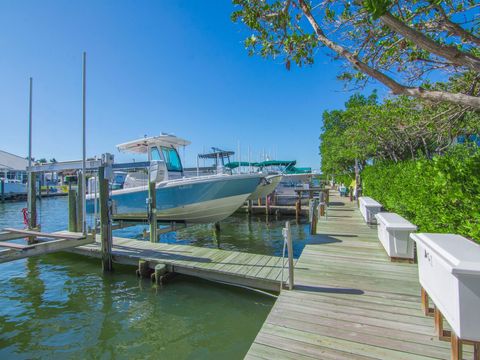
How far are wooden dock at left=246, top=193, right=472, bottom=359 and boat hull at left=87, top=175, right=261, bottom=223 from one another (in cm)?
528

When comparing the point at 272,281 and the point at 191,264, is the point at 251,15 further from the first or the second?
the point at 191,264

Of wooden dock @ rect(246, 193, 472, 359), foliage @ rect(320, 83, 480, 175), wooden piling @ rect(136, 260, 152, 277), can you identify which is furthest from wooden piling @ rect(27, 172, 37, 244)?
foliage @ rect(320, 83, 480, 175)

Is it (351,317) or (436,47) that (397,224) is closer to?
(351,317)

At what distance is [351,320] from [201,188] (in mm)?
7544

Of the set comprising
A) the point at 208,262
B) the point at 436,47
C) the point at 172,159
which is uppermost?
the point at 436,47

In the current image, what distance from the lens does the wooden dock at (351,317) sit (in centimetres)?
270

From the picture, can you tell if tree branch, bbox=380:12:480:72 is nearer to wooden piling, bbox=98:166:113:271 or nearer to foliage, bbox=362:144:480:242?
foliage, bbox=362:144:480:242

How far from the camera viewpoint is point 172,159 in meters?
12.0

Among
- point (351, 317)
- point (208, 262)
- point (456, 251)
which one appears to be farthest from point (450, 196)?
point (208, 262)

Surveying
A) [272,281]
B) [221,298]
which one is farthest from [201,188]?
[272,281]

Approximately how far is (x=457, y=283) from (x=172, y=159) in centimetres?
1128

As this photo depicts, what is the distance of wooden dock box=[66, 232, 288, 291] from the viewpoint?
5.29m

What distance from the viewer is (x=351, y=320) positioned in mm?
3258

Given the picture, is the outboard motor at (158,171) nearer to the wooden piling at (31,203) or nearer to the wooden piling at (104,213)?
the wooden piling at (104,213)
